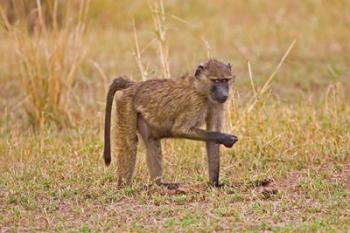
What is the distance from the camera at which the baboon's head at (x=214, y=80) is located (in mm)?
7086

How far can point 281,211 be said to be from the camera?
6461 millimetres

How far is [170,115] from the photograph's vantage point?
23.6ft

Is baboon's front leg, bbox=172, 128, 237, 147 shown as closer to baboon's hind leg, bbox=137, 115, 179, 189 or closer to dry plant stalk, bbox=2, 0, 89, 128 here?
baboon's hind leg, bbox=137, 115, 179, 189

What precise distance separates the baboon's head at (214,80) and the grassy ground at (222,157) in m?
0.67

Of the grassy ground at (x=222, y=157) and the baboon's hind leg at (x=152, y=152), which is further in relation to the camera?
the baboon's hind leg at (x=152, y=152)

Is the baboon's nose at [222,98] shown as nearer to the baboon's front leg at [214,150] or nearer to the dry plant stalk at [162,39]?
the baboon's front leg at [214,150]

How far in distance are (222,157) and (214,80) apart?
1386 mm

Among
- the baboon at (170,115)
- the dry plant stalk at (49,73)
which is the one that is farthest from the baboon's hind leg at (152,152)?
the dry plant stalk at (49,73)

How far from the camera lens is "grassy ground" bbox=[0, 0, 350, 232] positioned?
6.39 m

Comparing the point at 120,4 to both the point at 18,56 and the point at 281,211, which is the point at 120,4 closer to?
the point at 18,56

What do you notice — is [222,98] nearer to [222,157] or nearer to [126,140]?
[126,140]

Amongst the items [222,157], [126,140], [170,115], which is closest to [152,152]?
[126,140]

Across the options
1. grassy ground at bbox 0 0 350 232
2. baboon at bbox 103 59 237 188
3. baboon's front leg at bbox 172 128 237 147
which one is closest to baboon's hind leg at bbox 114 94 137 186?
baboon at bbox 103 59 237 188

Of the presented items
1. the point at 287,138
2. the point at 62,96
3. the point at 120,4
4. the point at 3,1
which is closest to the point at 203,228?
the point at 287,138
